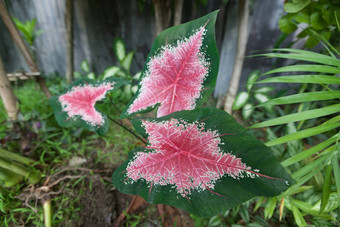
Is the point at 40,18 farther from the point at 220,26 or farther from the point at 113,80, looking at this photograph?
the point at 220,26

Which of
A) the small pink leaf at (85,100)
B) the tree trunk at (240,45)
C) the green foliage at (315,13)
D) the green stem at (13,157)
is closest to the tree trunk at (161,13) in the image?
the tree trunk at (240,45)

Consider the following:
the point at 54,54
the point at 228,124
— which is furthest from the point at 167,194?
the point at 54,54

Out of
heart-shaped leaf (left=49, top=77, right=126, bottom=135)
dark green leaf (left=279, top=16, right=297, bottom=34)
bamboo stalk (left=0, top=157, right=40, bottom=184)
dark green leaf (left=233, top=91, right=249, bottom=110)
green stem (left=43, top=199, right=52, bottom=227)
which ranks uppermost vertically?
dark green leaf (left=279, top=16, right=297, bottom=34)

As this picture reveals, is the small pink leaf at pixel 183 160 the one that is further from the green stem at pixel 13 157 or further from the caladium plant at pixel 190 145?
the green stem at pixel 13 157

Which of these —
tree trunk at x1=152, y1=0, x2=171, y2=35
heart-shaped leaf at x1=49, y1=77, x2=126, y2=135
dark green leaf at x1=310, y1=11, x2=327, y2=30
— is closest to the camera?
heart-shaped leaf at x1=49, y1=77, x2=126, y2=135

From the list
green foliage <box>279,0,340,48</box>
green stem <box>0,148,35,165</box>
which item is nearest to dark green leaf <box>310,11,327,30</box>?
green foliage <box>279,0,340,48</box>

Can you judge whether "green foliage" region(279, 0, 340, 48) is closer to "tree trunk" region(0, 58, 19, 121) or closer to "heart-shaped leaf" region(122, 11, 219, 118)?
"heart-shaped leaf" region(122, 11, 219, 118)
